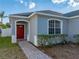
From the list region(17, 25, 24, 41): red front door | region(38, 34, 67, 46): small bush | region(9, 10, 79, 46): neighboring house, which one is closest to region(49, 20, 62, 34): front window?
region(9, 10, 79, 46): neighboring house

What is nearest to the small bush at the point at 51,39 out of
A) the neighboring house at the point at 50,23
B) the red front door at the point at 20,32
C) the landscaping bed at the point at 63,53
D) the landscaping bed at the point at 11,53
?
the neighboring house at the point at 50,23

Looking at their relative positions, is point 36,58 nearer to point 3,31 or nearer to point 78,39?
point 78,39

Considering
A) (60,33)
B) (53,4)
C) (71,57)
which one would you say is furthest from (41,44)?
(53,4)

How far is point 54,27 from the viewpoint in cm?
1777

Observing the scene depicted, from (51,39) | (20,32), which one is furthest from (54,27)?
(20,32)

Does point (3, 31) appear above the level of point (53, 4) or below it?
below

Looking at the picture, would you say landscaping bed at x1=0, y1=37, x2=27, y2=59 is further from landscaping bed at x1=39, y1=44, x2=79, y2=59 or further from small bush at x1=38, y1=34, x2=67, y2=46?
small bush at x1=38, y1=34, x2=67, y2=46

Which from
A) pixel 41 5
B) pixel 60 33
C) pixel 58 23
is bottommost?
pixel 60 33

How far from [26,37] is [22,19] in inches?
142

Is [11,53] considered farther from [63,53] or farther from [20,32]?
[20,32]

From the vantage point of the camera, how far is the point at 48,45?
16.4m

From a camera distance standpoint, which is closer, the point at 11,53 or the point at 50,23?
the point at 11,53

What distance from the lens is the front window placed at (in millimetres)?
17562

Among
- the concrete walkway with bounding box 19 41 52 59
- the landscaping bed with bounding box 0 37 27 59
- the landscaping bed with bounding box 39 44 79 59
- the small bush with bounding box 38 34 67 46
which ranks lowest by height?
the landscaping bed with bounding box 0 37 27 59
